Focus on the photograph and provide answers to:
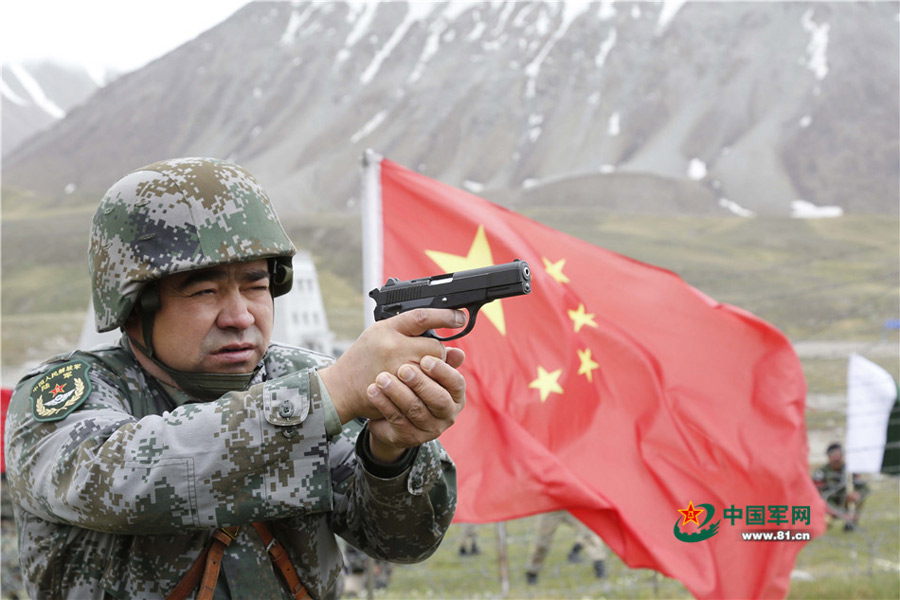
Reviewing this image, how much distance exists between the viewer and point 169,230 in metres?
2.42

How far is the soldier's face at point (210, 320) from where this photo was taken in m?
2.44

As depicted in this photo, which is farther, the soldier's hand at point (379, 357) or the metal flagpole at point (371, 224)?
the metal flagpole at point (371, 224)

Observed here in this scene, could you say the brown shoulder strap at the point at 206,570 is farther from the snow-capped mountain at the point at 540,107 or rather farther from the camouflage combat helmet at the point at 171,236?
the snow-capped mountain at the point at 540,107

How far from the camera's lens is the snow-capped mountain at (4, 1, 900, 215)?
5236 inches

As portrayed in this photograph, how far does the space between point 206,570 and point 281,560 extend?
0.24 metres

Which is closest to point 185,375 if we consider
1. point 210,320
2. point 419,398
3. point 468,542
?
point 210,320

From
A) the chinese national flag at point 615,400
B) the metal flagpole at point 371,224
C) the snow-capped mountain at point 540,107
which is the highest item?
the snow-capped mountain at point 540,107

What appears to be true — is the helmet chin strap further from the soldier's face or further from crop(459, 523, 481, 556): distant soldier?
A: crop(459, 523, 481, 556): distant soldier

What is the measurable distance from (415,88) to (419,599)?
6671 inches

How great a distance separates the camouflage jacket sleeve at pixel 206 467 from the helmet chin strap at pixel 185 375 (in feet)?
1.41

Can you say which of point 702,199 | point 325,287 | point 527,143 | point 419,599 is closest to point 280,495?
point 419,599

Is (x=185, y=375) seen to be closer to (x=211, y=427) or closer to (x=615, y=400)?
(x=211, y=427)

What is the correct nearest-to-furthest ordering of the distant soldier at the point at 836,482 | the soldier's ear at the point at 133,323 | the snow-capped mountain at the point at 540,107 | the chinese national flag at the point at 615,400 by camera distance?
1. the soldier's ear at the point at 133,323
2. the chinese national flag at the point at 615,400
3. the distant soldier at the point at 836,482
4. the snow-capped mountain at the point at 540,107

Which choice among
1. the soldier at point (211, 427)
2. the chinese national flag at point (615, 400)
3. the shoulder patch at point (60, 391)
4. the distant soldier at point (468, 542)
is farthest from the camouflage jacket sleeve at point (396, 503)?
the distant soldier at point (468, 542)
